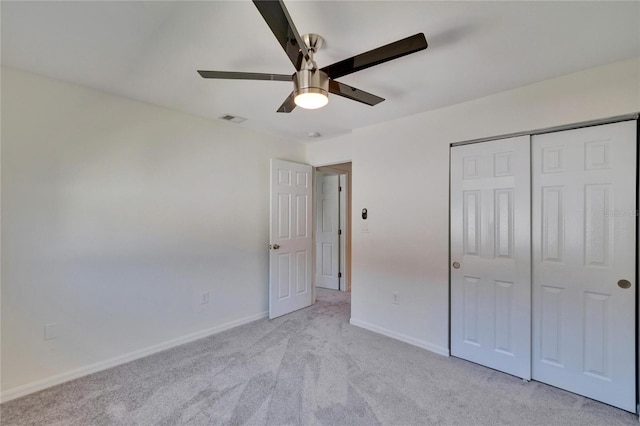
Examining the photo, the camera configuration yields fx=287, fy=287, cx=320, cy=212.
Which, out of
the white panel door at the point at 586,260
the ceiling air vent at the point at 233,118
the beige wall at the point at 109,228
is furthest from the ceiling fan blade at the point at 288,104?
the white panel door at the point at 586,260

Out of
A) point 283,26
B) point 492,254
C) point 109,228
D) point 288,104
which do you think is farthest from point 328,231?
point 283,26

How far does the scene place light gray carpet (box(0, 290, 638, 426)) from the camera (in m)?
1.87

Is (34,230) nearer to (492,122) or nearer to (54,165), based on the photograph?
(54,165)

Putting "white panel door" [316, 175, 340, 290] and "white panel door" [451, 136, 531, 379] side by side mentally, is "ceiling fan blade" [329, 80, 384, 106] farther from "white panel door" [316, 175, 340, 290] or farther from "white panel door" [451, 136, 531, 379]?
"white panel door" [316, 175, 340, 290]

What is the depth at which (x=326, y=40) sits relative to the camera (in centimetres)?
170

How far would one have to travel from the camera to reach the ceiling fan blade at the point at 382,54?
1.32 m

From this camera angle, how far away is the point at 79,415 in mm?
1886

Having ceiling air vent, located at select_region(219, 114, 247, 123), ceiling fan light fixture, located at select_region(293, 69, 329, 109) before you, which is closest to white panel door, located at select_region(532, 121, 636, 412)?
ceiling fan light fixture, located at select_region(293, 69, 329, 109)

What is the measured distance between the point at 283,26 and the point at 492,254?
241 cm

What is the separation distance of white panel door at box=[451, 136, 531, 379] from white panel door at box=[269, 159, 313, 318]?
199 cm

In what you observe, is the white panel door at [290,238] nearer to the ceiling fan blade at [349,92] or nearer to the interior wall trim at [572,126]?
the ceiling fan blade at [349,92]

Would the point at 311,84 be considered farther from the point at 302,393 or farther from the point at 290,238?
the point at 290,238

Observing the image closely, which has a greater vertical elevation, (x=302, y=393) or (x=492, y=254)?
(x=492, y=254)

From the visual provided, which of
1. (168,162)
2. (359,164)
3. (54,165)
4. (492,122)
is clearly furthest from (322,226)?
(54,165)
